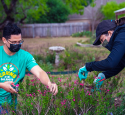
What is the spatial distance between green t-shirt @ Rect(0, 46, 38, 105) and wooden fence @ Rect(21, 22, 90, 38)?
66.7 ft

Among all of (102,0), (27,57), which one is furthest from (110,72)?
(102,0)

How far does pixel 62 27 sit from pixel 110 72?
21.0 m

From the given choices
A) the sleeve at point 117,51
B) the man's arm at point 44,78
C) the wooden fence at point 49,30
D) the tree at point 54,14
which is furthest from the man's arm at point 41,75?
the tree at point 54,14

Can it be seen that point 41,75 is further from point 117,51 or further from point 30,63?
point 117,51

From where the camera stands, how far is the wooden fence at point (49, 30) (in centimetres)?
2278

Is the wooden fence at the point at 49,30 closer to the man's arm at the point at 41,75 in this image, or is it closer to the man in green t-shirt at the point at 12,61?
the man in green t-shirt at the point at 12,61

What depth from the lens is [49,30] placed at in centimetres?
2291

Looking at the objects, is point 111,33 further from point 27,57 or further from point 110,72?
point 27,57

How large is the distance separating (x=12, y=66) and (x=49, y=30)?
67.7ft

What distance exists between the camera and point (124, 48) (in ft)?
6.48

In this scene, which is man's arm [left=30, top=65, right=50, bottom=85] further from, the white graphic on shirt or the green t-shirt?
the white graphic on shirt

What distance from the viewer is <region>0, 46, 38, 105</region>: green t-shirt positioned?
2570 mm

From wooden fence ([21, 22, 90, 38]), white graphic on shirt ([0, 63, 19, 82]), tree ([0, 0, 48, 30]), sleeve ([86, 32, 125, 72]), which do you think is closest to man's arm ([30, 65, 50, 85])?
white graphic on shirt ([0, 63, 19, 82])

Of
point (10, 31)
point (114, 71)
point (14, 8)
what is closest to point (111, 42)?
point (114, 71)
